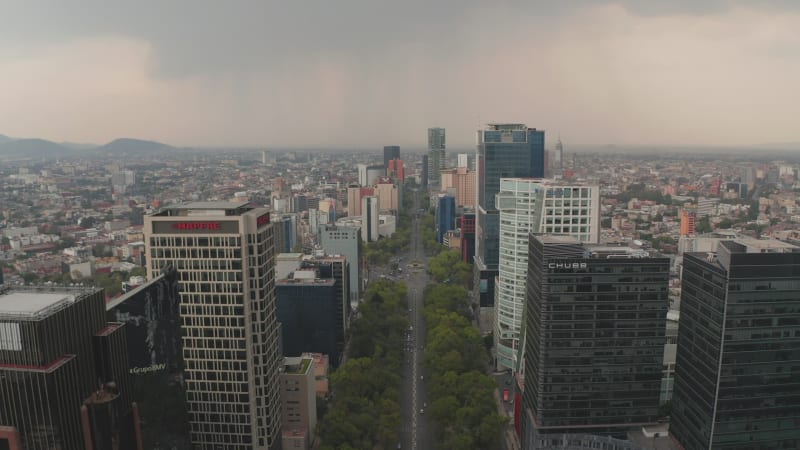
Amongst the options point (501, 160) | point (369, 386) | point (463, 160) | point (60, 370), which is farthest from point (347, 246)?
point (463, 160)

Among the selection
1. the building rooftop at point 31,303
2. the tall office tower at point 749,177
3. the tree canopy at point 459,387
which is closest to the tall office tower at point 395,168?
the tree canopy at point 459,387

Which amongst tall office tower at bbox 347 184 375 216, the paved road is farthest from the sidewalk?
tall office tower at bbox 347 184 375 216

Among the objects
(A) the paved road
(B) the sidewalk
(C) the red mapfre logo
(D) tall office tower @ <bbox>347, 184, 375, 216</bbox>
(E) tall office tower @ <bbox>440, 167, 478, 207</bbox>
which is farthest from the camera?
(E) tall office tower @ <bbox>440, 167, 478, 207</bbox>

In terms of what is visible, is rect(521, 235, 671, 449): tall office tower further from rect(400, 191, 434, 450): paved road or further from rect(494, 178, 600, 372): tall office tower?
rect(400, 191, 434, 450): paved road

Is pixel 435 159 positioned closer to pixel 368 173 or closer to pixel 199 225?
pixel 368 173

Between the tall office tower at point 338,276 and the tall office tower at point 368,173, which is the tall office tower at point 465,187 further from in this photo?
the tall office tower at point 338,276
